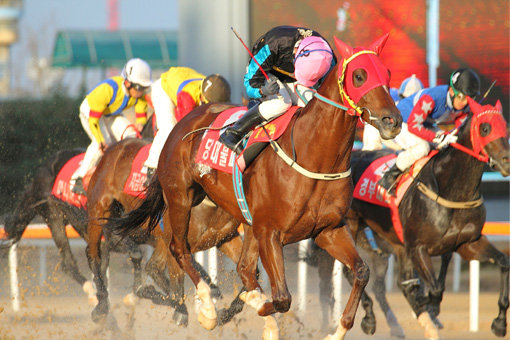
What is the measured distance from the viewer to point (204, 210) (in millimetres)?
5426

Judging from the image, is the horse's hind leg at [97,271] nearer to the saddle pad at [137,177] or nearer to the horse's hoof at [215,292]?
the saddle pad at [137,177]

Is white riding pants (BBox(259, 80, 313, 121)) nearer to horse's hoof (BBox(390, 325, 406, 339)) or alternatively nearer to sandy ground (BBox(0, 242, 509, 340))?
sandy ground (BBox(0, 242, 509, 340))

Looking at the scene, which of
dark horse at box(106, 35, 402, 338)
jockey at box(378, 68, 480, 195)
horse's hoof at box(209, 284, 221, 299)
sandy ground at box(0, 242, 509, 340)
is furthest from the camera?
sandy ground at box(0, 242, 509, 340)

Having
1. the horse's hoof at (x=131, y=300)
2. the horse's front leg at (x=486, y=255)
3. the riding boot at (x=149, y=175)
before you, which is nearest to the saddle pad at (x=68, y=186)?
the horse's hoof at (x=131, y=300)

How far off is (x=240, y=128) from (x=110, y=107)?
7.69ft

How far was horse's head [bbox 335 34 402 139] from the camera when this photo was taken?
11.9 ft

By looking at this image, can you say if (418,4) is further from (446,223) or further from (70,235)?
(70,235)

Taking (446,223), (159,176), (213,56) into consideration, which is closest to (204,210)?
(159,176)

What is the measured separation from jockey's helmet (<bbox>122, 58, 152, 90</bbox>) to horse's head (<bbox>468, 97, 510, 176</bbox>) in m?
2.36

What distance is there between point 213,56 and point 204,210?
10.7 feet

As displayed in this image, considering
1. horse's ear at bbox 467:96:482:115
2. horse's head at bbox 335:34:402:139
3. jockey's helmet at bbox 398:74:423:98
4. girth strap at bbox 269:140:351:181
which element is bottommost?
jockey's helmet at bbox 398:74:423:98

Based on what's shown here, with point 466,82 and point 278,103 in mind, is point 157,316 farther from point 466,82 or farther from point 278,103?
point 466,82

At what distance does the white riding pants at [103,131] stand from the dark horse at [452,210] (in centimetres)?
227

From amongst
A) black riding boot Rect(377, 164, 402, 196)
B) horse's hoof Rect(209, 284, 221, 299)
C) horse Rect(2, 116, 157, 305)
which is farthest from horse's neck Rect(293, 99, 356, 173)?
horse Rect(2, 116, 157, 305)
